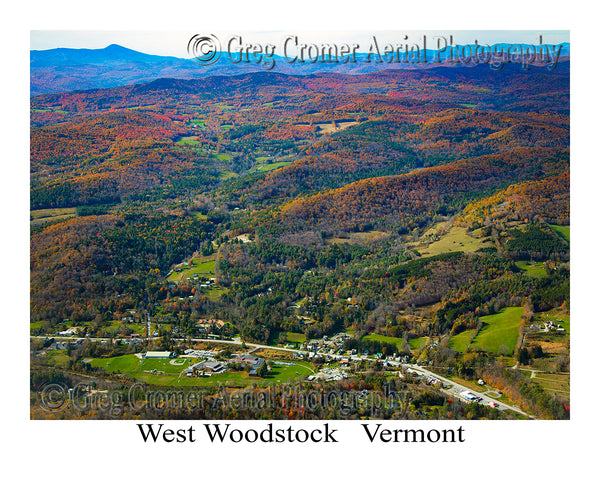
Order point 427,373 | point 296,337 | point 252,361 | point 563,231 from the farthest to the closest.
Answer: point 563,231 < point 296,337 < point 252,361 < point 427,373

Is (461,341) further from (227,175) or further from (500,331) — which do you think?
(227,175)

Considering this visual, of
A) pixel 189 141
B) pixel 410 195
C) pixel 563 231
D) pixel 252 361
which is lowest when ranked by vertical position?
pixel 252 361

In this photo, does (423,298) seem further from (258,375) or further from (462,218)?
(462,218)

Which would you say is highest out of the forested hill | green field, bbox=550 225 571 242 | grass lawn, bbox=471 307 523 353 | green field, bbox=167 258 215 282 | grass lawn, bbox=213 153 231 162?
grass lawn, bbox=213 153 231 162

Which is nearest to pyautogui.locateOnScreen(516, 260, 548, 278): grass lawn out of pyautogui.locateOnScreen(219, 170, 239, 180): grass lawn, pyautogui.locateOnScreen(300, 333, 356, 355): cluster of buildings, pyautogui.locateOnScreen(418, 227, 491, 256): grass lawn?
pyautogui.locateOnScreen(418, 227, 491, 256): grass lawn

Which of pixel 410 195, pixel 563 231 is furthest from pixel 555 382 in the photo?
pixel 410 195

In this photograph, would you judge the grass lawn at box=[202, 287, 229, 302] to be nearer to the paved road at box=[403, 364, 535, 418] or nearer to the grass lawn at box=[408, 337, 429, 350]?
the grass lawn at box=[408, 337, 429, 350]
